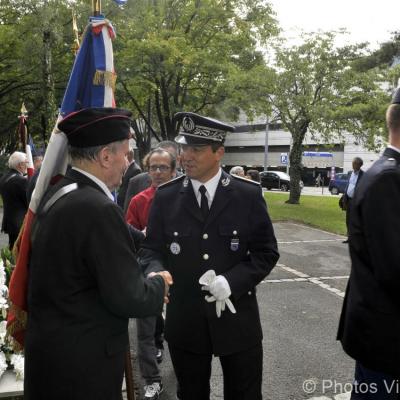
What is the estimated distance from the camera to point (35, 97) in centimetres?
2469

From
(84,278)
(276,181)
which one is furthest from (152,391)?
(276,181)

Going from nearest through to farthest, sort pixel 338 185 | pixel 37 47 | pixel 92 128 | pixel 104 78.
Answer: pixel 92 128, pixel 104 78, pixel 37 47, pixel 338 185

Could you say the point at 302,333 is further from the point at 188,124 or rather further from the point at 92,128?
the point at 92,128

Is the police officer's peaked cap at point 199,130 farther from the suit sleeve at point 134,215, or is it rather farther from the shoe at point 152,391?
the shoe at point 152,391

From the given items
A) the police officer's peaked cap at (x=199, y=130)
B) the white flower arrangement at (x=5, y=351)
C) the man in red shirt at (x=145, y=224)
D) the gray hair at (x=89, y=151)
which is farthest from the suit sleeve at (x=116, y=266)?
the man in red shirt at (x=145, y=224)

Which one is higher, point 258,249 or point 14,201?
point 258,249

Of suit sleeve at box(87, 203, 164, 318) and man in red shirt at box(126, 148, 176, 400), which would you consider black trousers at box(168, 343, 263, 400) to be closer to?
suit sleeve at box(87, 203, 164, 318)

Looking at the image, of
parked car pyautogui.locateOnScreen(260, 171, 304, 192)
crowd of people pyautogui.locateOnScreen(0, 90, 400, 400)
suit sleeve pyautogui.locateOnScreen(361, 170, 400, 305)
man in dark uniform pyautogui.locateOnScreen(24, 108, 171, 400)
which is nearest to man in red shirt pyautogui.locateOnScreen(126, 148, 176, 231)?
crowd of people pyautogui.locateOnScreen(0, 90, 400, 400)

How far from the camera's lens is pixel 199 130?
2740 millimetres

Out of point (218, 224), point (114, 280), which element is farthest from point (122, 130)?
point (218, 224)

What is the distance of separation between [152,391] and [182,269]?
150cm

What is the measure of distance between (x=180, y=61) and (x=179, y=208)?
1616cm

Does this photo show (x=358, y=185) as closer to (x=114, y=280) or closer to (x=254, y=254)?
(x=254, y=254)

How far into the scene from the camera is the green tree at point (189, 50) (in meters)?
17.9
